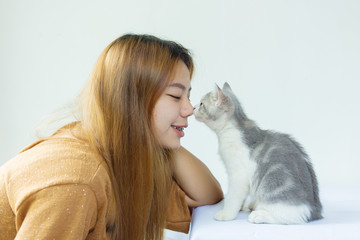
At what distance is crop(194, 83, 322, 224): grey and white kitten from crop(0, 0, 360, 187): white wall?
28.2 inches

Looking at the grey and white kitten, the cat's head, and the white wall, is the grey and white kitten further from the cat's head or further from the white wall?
the white wall

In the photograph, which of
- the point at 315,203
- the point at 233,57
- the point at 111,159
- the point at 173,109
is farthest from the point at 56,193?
the point at 233,57

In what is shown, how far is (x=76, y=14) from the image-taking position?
1.92 meters

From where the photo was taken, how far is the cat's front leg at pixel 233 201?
105 centimetres

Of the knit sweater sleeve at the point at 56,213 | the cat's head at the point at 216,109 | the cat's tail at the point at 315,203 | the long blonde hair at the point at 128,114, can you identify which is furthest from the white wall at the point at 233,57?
the knit sweater sleeve at the point at 56,213

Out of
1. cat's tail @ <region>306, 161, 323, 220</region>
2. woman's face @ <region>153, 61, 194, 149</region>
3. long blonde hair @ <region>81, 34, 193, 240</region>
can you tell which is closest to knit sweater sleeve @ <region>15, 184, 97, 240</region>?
long blonde hair @ <region>81, 34, 193, 240</region>

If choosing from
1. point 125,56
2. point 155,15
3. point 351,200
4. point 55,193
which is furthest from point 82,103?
point 155,15

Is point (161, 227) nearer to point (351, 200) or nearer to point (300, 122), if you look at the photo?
point (351, 200)

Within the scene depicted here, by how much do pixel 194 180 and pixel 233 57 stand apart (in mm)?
867

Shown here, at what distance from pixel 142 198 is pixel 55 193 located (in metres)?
0.29

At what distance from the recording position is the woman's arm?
1.19 metres

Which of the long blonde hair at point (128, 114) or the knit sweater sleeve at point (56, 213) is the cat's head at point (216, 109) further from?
the knit sweater sleeve at point (56, 213)

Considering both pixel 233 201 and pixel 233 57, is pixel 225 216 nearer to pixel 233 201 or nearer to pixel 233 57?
pixel 233 201

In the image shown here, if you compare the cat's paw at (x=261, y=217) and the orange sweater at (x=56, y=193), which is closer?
the orange sweater at (x=56, y=193)
